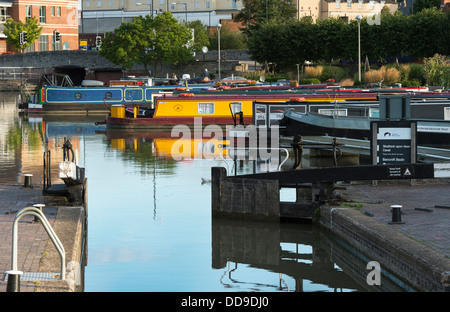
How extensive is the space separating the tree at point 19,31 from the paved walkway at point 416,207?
267 feet

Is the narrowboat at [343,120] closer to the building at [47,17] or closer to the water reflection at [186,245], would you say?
the water reflection at [186,245]

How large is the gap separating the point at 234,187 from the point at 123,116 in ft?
85.0

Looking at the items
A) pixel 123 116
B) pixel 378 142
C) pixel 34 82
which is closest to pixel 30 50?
pixel 34 82

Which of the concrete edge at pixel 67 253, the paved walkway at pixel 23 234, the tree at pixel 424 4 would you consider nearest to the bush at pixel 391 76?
the paved walkway at pixel 23 234

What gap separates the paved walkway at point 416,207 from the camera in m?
12.6

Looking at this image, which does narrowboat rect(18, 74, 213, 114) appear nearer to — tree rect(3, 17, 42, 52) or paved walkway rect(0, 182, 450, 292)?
paved walkway rect(0, 182, 450, 292)

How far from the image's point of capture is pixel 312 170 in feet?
50.5

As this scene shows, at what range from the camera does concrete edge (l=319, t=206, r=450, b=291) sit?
10.5m

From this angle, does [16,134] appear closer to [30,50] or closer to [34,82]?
[34,82]

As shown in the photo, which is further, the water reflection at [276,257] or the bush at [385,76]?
the bush at [385,76]

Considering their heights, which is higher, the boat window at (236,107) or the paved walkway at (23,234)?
the boat window at (236,107)

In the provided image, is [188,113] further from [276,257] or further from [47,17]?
[47,17]

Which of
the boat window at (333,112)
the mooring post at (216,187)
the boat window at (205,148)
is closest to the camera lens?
the mooring post at (216,187)

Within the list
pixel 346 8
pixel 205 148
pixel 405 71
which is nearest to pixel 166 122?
pixel 205 148
